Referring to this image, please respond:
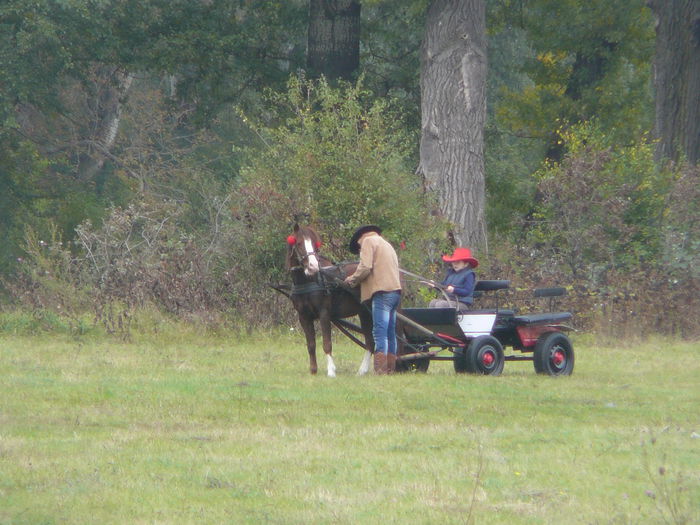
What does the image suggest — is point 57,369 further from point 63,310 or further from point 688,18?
point 688,18

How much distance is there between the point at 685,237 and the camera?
23.6m

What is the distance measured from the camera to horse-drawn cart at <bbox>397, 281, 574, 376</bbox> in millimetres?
15242

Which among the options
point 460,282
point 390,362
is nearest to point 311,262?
point 390,362

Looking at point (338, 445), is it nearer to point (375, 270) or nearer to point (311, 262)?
point (311, 262)

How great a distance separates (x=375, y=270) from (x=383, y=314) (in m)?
0.56

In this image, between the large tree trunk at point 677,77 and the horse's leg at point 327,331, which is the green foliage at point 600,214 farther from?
the horse's leg at point 327,331

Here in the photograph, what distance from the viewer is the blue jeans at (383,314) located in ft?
49.0

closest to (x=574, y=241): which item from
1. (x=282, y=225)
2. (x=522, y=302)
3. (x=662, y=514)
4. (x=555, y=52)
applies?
(x=522, y=302)

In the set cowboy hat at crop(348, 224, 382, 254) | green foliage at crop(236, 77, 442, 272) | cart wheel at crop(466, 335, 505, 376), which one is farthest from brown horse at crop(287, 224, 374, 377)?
green foliage at crop(236, 77, 442, 272)

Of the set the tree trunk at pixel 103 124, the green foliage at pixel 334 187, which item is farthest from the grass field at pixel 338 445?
the tree trunk at pixel 103 124

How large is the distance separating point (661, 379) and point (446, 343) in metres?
3.05

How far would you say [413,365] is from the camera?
16.2 meters

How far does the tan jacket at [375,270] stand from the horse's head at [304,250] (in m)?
0.55

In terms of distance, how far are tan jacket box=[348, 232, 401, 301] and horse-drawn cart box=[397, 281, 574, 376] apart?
0.57 metres
